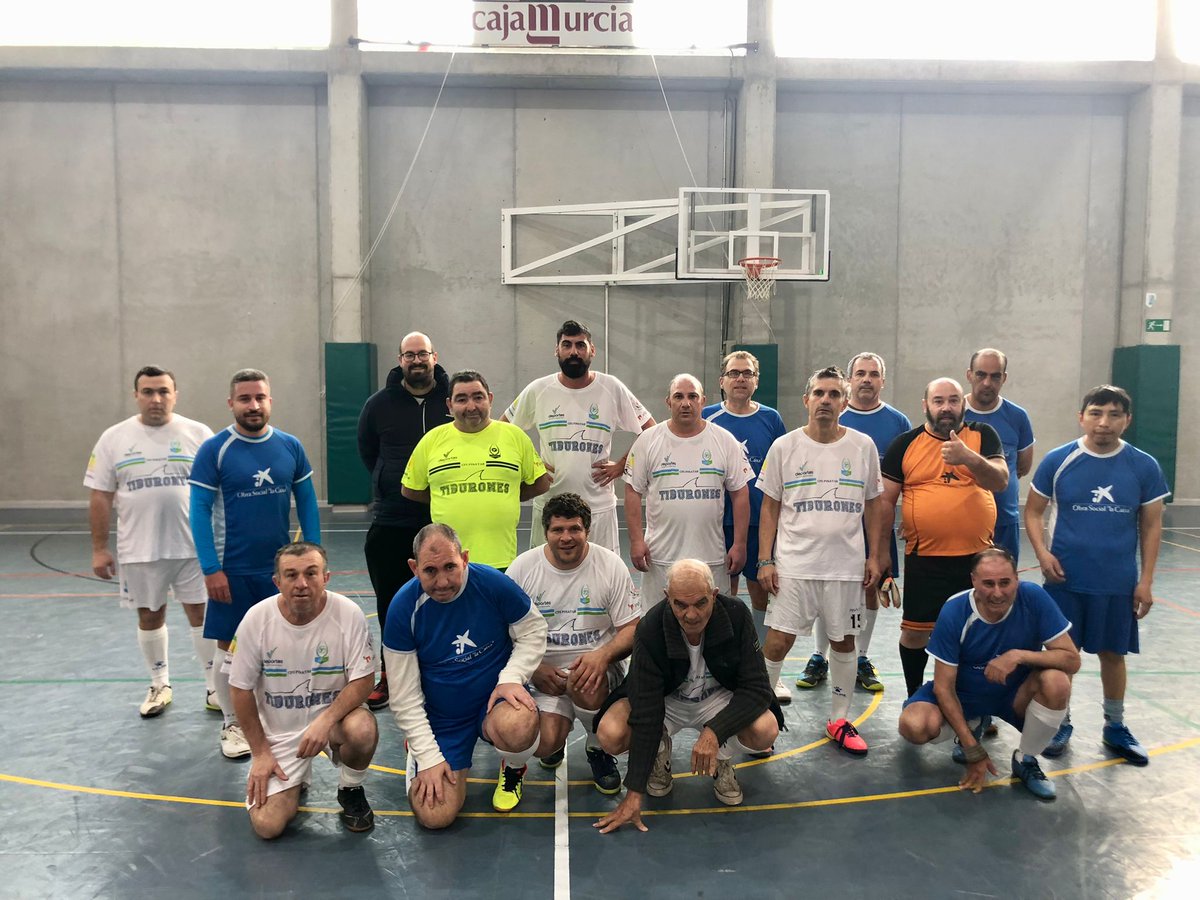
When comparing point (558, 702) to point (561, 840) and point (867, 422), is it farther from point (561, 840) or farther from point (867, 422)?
point (867, 422)

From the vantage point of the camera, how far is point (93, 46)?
11.3 m

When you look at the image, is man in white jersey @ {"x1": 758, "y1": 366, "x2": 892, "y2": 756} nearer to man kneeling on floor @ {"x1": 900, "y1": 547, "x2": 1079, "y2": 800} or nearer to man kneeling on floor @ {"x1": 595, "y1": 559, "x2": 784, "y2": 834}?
man kneeling on floor @ {"x1": 900, "y1": 547, "x2": 1079, "y2": 800}

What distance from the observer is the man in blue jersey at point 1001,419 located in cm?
508

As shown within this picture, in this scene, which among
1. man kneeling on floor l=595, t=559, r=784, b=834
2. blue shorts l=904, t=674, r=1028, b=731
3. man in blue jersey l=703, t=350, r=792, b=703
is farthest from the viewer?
man in blue jersey l=703, t=350, r=792, b=703

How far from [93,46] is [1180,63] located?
14486 mm

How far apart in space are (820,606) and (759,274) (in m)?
6.92

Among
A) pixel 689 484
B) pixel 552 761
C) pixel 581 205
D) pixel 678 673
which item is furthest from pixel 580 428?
pixel 581 205

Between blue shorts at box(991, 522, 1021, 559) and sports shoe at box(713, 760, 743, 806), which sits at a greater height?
blue shorts at box(991, 522, 1021, 559)

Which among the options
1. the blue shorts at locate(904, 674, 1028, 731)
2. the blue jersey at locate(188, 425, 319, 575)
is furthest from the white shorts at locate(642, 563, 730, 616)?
the blue jersey at locate(188, 425, 319, 575)

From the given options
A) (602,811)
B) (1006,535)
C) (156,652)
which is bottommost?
(602,811)

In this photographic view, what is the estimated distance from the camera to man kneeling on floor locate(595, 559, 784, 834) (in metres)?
3.78

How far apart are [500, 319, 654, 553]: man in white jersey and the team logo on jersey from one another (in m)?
1.34

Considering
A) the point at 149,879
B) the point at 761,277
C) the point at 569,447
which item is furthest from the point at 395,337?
the point at 149,879

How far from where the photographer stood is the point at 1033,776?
4184 millimetres
